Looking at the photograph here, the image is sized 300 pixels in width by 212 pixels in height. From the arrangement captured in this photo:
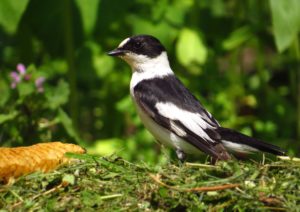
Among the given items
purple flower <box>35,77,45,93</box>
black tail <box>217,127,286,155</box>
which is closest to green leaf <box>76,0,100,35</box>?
purple flower <box>35,77,45,93</box>

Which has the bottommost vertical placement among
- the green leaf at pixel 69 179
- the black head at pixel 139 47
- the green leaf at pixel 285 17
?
the green leaf at pixel 69 179

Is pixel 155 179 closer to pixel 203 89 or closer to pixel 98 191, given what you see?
pixel 98 191

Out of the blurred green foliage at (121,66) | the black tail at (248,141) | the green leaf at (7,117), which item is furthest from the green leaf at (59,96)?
→ the black tail at (248,141)

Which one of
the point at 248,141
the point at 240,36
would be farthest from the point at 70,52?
the point at 248,141

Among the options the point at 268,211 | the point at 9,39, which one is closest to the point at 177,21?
the point at 9,39

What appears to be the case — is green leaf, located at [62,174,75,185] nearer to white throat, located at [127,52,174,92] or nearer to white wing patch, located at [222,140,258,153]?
white wing patch, located at [222,140,258,153]

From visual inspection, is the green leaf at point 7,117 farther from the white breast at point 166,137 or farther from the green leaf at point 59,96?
the white breast at point 166,137
